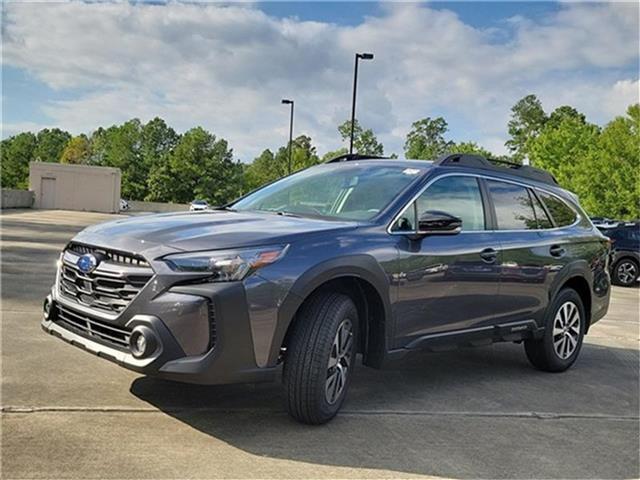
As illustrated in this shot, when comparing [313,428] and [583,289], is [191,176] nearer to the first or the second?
[583,289]

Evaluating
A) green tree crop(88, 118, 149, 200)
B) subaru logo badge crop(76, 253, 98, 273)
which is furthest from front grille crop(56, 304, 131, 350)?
green tree crop(88, 118, 149, 200)

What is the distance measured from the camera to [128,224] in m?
4.03

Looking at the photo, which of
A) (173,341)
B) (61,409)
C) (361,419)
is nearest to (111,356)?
(173,341)

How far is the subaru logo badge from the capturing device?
3.71 metres

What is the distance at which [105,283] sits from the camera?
3.63 meters

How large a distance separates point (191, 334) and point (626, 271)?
15302mm

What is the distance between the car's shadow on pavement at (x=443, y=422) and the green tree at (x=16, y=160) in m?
89.6

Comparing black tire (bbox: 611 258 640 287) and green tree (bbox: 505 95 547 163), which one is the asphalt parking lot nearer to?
black tire (bbox: 611 258 640 287)

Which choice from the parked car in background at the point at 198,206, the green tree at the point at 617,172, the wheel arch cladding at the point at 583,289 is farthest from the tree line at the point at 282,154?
the wheel arch cladding at the point at 583,289

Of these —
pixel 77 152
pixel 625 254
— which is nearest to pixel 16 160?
pixel 77 152

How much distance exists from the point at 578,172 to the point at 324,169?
36.7 m

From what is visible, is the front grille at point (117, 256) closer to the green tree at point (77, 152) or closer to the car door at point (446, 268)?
the car door at point (446, 268)

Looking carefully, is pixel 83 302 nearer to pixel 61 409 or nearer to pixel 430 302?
pixel 61 409

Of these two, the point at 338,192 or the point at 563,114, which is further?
the point at 563,114
